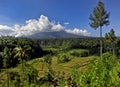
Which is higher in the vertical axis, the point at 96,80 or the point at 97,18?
the point at 97,18

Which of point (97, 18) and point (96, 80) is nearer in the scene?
point (96, 80)

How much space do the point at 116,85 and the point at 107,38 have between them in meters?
119

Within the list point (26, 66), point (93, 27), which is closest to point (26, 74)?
point (26, 66)

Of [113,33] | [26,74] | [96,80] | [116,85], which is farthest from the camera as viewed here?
[113,33]

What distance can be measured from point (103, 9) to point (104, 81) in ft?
298

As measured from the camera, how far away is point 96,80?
89.0 feet

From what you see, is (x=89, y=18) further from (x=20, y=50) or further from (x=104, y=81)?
(x=104, y=81)

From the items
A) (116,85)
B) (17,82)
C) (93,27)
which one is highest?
(93,27)

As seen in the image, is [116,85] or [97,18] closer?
[116,85]

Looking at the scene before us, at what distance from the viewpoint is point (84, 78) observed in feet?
92.7

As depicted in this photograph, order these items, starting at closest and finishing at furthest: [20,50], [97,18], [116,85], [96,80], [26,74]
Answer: [96,80]
[116,85]
[20,50]
[26,74]
[97,18]

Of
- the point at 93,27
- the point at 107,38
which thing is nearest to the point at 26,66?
the point at 93,27

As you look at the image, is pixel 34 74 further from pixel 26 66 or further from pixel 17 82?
pixel 26 66

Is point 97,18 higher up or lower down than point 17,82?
higher up
